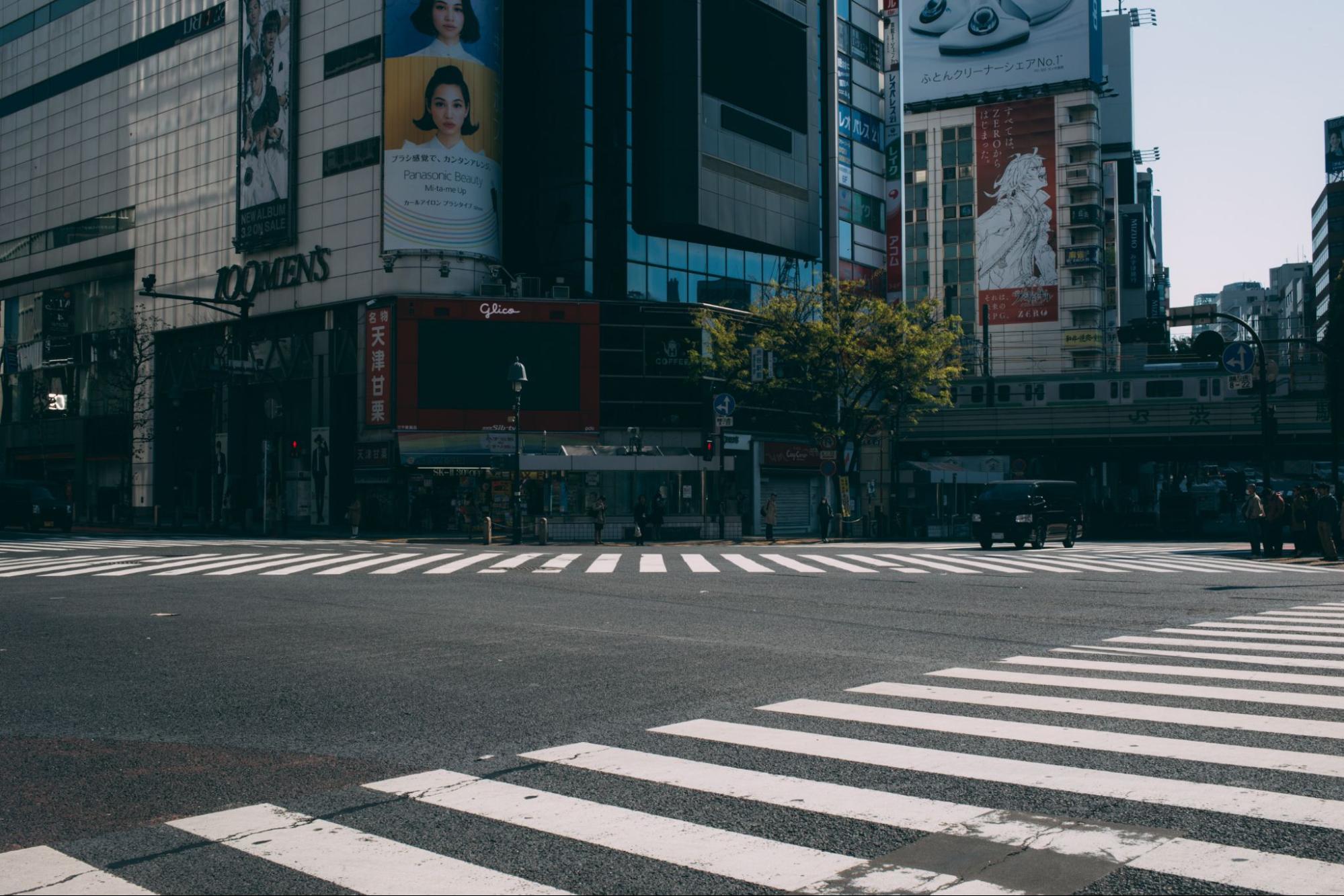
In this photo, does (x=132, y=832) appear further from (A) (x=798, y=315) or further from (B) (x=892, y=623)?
(A) (x=798, y=315)

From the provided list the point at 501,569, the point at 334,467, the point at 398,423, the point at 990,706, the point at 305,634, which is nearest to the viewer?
the point at 990,706

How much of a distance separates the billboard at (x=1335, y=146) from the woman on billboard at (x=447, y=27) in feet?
308

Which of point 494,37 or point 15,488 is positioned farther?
point 494,37

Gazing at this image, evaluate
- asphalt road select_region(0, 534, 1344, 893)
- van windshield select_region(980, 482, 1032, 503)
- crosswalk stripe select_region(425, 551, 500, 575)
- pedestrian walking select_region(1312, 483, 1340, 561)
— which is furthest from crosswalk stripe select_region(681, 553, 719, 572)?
pedestrian walking select_region(1312, 483, 1340, 561)

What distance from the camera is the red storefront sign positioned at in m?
54.9

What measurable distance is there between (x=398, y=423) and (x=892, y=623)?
124 feet

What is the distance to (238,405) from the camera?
59.1 meters

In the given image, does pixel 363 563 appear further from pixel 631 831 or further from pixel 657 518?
pixel 631 831

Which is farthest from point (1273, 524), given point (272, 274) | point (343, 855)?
point (272, 274)

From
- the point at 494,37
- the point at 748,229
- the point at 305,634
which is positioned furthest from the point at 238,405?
the point at 305,634

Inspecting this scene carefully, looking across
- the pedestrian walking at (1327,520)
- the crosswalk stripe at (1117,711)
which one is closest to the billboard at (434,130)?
the pedestrian walking at (1327,520)

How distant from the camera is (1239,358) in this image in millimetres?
33281

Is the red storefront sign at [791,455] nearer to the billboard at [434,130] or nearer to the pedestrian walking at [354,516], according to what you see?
the billboard at [434,130]

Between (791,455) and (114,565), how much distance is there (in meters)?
36.5
